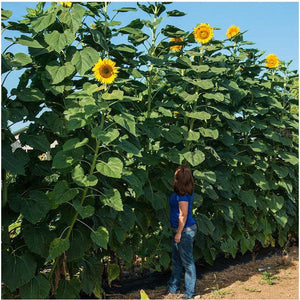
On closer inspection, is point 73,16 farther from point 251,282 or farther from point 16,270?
point 251,282

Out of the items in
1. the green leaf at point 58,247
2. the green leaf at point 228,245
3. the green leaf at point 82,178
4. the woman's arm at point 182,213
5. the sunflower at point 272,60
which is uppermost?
the sunflower at point 272,60

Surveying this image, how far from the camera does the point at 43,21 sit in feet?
10.5

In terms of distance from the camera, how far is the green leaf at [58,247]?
314 centimetres

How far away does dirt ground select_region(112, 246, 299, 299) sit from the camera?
4266 mm

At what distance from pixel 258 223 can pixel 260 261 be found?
50 centimetres

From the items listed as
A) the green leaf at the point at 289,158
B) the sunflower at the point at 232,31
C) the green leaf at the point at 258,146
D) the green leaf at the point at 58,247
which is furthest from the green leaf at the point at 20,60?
the green leaf at the point at 289,158

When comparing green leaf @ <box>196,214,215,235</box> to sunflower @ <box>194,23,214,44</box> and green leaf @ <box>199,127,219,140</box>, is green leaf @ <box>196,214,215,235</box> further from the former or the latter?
sunflower @ <box>194,23,214,44</box>

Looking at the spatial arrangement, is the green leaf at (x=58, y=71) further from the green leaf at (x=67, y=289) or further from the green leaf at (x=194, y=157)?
the green leaf at (x=67, y=289)

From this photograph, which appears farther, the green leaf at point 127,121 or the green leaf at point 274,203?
the green leaf at point 274,203

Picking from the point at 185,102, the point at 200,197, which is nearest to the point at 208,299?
the point at 200,197

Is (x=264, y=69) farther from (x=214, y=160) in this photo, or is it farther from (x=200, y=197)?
(x=200, y=197)

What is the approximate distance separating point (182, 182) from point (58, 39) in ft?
5.39

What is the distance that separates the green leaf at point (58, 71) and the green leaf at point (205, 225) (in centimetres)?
206

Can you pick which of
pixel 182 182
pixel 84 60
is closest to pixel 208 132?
pixel 182 182
